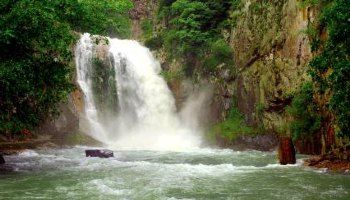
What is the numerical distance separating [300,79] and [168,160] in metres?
7.60

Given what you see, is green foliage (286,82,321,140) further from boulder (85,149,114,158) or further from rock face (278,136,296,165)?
boulder (85,149,114,158)

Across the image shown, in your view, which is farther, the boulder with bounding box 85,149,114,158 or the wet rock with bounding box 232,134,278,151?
the wet rock with bounding box 232,134,278,151

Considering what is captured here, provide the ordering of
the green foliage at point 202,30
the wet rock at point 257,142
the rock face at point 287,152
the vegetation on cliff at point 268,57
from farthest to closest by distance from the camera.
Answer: the green foliage at point 202,30, the wet rock at point 257,142, the rock face at point 287,152, the vegetation on cliff at point 268,57

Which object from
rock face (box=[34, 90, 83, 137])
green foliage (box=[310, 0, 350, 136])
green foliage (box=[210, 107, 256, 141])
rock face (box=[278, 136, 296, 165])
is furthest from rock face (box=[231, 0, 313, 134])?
rock face (box=[34, 90, 83, 137])

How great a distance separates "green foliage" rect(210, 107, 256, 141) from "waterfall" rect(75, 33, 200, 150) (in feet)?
10.1

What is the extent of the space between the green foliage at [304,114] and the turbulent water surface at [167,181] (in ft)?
5.86

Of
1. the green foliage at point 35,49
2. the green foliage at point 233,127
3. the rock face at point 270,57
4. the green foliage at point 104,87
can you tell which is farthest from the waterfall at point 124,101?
the green foliage at point 35,49

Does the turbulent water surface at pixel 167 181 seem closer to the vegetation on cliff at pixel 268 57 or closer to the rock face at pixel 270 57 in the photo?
the vegetation on cliff at pixel 268 57

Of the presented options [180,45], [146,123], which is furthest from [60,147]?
[180,45]

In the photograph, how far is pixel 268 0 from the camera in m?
27.8

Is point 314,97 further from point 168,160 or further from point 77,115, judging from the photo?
point 77,115

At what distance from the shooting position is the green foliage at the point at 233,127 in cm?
2908

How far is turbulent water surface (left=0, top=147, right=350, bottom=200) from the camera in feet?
42.6

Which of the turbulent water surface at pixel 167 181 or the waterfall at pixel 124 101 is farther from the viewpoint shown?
the waterfall at pixel 124 101
